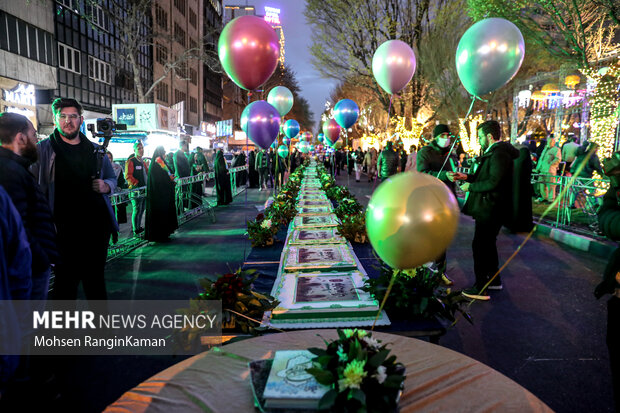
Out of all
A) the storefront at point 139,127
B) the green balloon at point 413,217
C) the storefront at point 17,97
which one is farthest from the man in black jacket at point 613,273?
the storefront at point 17,97

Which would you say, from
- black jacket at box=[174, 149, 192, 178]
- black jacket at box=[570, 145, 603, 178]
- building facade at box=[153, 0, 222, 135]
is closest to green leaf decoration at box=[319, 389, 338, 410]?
black jacket at box=[174, 149, 192, 178]

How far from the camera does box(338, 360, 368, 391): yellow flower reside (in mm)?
1394

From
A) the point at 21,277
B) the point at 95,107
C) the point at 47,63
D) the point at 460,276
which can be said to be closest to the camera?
the point at 21,277

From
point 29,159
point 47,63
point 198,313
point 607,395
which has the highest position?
point 47,63

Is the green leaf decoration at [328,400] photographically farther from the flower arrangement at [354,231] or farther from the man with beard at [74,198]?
the flower arrangement at [354,231]

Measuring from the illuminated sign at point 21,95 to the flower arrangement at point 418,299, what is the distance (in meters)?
20.1

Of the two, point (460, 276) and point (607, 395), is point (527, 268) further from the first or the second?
point (607, 395)

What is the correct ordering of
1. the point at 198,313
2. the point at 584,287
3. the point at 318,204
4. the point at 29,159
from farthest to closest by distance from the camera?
the point at 318,204 < the point at 584,287 < the point at 29,159 < the point at 198,313

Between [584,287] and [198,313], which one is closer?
[198,313]

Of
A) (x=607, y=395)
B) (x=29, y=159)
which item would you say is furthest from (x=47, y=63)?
(x=607, y=395)

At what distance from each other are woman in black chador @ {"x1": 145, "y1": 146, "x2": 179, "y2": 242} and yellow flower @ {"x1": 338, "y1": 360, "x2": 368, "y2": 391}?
7415 millimetres

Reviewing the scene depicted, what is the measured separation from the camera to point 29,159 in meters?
2.97

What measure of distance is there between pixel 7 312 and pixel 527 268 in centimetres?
669

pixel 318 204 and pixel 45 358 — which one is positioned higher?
pixel 318 204
